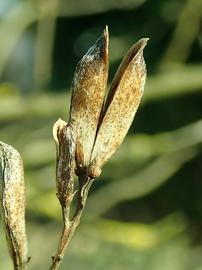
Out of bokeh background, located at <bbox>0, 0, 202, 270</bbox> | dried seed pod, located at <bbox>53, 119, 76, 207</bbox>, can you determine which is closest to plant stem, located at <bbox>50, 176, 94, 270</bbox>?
dried seed pod, located at <bbox>53, 119, 76, 207</bbox>

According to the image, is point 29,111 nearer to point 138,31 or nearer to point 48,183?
point 48,183

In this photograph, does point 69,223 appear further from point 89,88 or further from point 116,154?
point 116,154

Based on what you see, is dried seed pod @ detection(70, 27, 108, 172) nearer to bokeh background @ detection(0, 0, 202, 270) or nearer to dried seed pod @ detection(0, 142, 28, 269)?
dried seed pod @ detection(0, 142, 28, 269)

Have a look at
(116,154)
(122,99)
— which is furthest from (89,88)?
(116,154)

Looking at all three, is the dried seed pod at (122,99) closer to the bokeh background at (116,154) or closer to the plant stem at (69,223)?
the plant stem at (69,223)

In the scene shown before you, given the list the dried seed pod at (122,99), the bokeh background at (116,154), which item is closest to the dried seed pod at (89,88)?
the dried seed pod at (122,99)

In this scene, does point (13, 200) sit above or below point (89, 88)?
below

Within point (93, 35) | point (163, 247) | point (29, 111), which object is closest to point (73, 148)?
point (29, 111)
